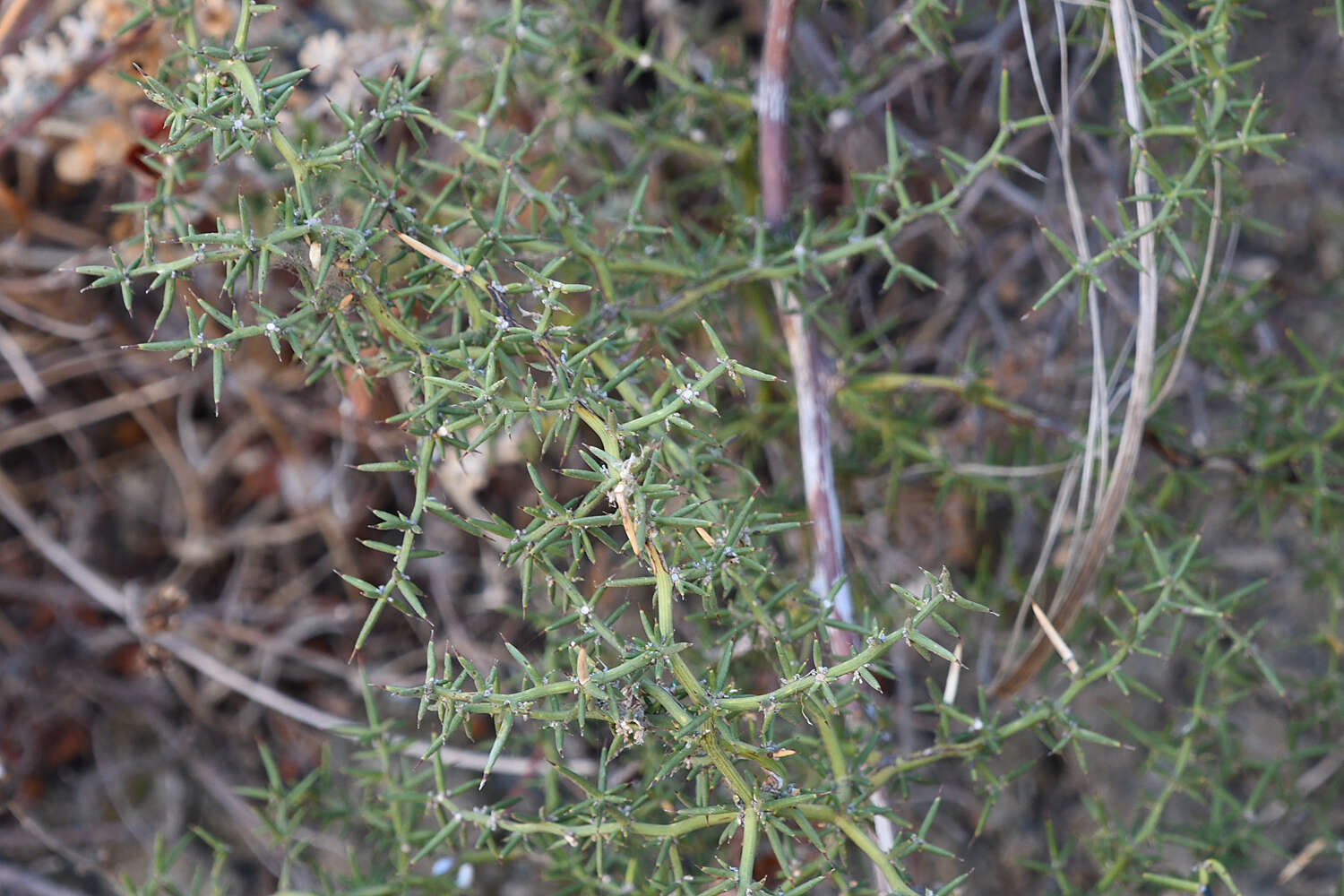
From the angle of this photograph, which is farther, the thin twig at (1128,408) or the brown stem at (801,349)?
the brown stem at (801,349)

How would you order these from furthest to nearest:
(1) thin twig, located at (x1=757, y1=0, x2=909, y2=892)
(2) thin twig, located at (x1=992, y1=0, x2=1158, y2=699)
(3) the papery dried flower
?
1. (3) the papery dried flower
2. (1) thin twig, located at (x1=757, y1=0, x2=909, y2=892)
3. (2) thin twig, located at (x1=992, y1=0, x2=1158, y2=699)

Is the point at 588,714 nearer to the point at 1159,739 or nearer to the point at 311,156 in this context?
the point at 311,156

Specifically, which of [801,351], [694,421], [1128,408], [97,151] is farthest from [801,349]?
[97,151]

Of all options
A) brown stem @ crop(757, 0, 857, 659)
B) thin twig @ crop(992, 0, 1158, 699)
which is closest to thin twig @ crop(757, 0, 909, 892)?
brown stem @ crop(757, 0, 857, 659)

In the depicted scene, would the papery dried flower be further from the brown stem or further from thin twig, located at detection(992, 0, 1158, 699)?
thin twig, located at detection(992, 0, 1158, 699)

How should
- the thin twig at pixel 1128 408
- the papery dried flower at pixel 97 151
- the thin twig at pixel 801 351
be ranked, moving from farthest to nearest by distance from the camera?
the papery dried flower at pixel 97 151 → the thin twig at pixel 801 351 → the thin twig at pixel 1128 408

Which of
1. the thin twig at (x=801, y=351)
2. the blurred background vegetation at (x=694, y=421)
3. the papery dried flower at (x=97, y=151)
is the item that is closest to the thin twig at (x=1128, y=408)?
the blurred background vegetation at (x=694, y=421)

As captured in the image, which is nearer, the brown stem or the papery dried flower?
the brown stem

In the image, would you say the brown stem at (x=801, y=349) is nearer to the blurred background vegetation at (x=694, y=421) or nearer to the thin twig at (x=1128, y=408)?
the blurred background vegetation at (x=694, y=421)

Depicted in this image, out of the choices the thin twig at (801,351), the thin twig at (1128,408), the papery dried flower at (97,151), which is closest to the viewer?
the thin twig at (1128,408)

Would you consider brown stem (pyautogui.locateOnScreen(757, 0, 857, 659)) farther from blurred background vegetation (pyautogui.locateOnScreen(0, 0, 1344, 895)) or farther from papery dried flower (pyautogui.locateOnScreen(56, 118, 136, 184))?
papery dried flower (pyautogui.locateOnScreen(56, 118, 136, 184))

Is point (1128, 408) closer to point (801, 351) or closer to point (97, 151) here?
point (801, 351)

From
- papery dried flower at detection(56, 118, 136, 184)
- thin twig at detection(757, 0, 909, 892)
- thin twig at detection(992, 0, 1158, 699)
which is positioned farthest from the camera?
papery dried flower at detection(56, 118, 136, 184)

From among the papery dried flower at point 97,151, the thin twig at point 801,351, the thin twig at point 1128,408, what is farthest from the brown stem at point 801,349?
the papery dried flower at point 97,151
